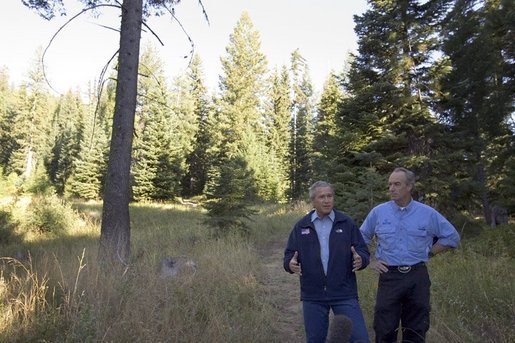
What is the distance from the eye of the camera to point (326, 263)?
3.50m

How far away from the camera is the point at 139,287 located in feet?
16.6

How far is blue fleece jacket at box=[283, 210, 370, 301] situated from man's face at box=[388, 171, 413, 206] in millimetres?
616

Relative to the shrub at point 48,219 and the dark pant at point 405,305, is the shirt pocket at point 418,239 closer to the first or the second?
the dark pant at point 405,305

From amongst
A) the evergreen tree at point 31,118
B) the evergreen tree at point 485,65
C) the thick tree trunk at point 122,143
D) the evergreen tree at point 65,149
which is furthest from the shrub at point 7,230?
the evergreen tree at point 31,118

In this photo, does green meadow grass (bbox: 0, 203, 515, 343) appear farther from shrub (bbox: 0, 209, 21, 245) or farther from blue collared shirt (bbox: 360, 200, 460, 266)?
shrub (bbox: 0, 209, 21, 245)

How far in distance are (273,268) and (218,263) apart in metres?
2.21

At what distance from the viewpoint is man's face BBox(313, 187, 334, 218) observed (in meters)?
3.56

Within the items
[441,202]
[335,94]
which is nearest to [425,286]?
[441,202]

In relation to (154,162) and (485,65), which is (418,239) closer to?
(485,65)

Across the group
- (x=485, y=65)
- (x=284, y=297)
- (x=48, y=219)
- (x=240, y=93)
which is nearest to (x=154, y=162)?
(x=240, y=93)

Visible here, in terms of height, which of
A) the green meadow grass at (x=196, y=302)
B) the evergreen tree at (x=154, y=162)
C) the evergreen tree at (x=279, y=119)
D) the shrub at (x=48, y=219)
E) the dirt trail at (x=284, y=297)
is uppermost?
the evergreen tree at (x=279, y=119)

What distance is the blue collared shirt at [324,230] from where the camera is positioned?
353 cm

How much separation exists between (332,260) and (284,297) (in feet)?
12.5

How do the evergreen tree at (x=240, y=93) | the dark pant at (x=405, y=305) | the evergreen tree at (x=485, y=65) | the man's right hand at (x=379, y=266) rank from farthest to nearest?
the evergreen tree at (x=240, y=93)
the evergreen tree at (x=485, y=65)
the man's right hand at (x=379, y=266)
the dark pant at (x=405, y=305)
